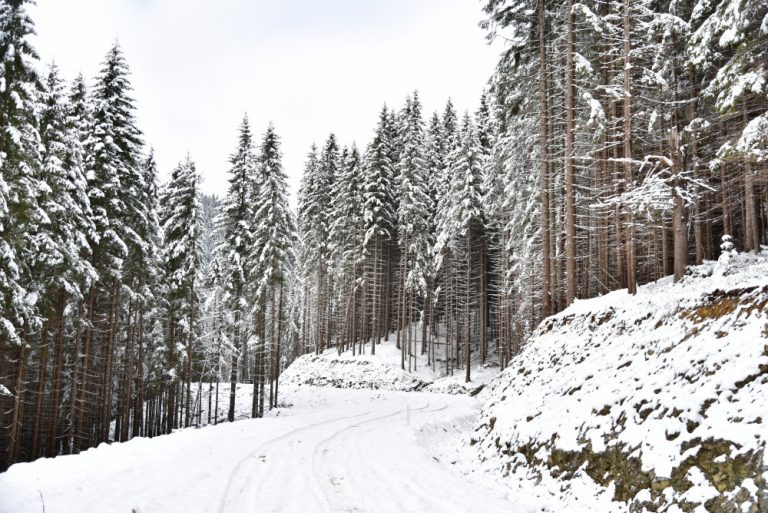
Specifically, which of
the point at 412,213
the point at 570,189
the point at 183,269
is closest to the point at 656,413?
the point at 570,189

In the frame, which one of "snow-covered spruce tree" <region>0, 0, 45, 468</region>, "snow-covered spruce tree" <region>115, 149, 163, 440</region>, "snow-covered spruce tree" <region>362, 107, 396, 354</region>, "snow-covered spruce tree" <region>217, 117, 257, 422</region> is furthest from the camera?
"snow-covered spruce tree" <region>362, 107, 396, 354</region>

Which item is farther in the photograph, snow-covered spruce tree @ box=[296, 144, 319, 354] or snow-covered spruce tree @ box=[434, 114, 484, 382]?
snow-covered spruce tree @ box=[296, 144, 319, 354]

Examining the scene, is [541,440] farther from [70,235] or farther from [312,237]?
[312,237]

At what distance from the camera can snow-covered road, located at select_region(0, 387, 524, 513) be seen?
26.2 feet

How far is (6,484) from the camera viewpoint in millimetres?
8148

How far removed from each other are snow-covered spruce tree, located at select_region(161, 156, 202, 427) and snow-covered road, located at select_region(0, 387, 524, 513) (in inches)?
486

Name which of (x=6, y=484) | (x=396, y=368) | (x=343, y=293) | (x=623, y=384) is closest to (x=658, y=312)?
(x=623, y=384)

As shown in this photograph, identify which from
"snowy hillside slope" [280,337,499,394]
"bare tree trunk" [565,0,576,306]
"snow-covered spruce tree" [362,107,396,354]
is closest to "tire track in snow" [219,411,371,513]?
"bare tree trunk" [565,0,576,306]

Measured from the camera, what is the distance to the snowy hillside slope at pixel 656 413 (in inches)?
227

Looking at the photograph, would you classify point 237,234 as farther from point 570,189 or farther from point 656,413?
point 656,413

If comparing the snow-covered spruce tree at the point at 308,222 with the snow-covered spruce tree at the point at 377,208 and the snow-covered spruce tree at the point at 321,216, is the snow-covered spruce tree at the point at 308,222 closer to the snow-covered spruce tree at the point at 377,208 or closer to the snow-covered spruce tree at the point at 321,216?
the snow-covered spruce tree at the point at 321,216

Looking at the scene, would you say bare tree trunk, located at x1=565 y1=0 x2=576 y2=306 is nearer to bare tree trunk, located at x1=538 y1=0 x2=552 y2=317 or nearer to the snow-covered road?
bare tree trunk, located at x1=538 y1=0 x2=552 y2=317

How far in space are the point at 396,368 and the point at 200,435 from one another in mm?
25598

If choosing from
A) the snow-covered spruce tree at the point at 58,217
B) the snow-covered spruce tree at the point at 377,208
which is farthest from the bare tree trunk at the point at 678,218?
the snow-covered spruce tree at the point at 377,208
